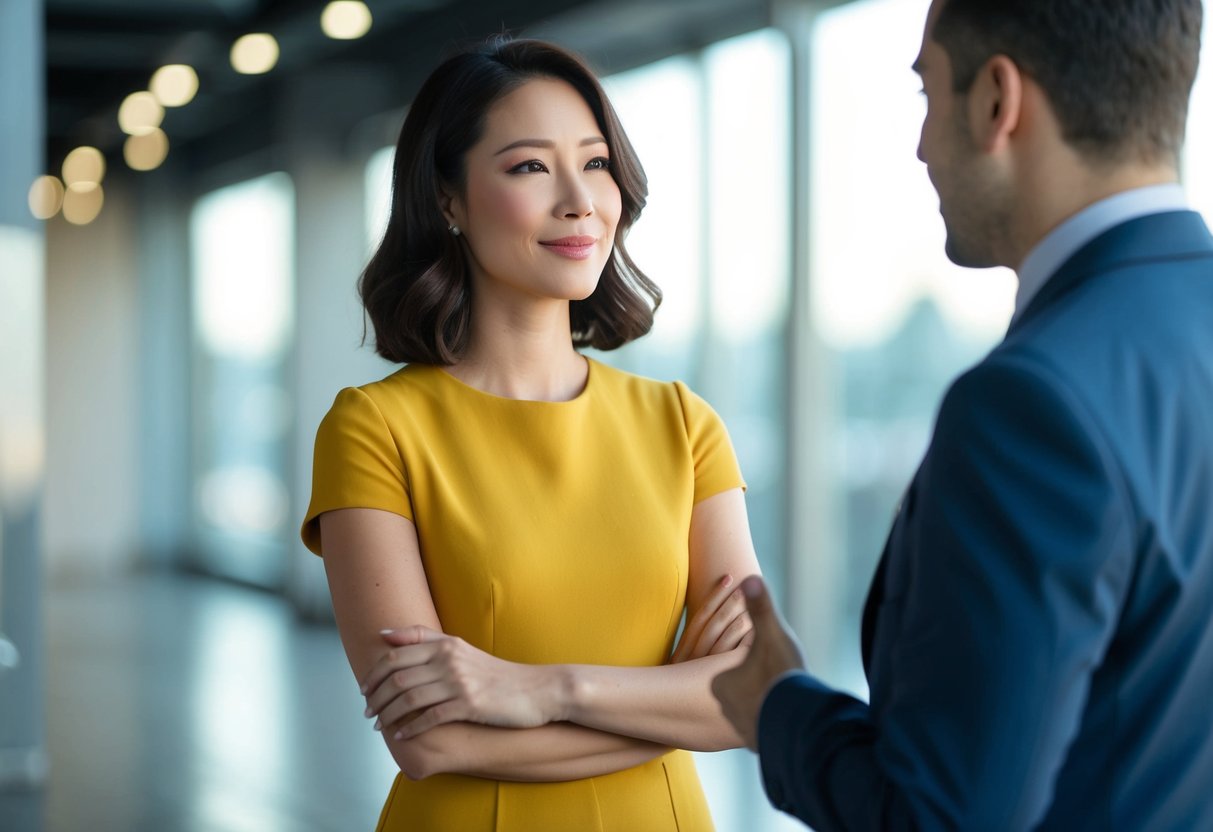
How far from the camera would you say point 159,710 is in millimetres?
6992

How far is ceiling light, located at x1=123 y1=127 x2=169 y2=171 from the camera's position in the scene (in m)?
12.0

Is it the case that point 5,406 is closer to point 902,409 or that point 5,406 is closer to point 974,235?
point 902,409

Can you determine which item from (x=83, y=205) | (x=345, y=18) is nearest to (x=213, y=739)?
(x=345, y=18)

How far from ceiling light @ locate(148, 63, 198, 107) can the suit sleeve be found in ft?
29.3

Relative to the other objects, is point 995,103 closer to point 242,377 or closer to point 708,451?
point 708,451

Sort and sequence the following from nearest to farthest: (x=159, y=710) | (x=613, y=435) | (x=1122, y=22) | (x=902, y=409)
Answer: (x=1122, y=22), (x=613, y=435), (x=902, y=409), (x=159, y=710)

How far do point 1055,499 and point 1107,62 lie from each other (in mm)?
354

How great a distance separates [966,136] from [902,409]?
532cm

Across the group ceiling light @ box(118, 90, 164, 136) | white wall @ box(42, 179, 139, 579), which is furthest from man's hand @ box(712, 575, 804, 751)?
white wall @ box(42, 179, 139, 579)

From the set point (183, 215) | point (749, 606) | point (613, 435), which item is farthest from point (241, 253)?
point (749, 606)

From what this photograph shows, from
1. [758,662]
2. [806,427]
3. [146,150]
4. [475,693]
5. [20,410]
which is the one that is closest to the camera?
[758,662]

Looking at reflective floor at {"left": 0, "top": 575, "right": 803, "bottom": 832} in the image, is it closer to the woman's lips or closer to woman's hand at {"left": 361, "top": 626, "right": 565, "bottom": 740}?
woman's hand at {"left": 361, "top": 626, "right": 565, "bottom": 740}

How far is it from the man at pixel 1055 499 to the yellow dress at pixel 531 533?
0.74 metres

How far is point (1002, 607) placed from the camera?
0.91 m
